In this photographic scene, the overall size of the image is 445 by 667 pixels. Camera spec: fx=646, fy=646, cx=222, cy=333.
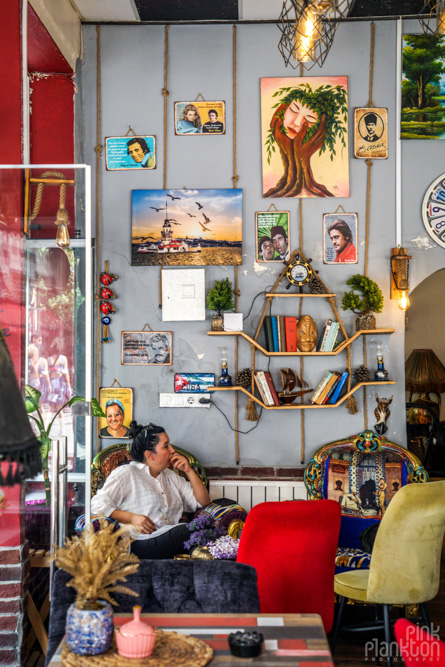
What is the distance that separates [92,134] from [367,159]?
6.78ft

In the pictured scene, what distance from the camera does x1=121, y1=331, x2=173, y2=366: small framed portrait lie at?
4.80 meters

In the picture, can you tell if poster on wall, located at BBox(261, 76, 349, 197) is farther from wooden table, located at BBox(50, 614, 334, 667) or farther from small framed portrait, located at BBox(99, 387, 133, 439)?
wooden table, located at BBox(50, 614, 334, 667)

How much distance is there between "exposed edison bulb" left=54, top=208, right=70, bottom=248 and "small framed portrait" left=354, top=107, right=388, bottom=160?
242 cm

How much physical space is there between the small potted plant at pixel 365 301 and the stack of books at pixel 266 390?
76cm

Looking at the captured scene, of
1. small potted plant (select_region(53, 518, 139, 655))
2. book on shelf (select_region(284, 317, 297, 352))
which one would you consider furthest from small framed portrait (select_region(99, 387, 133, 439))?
small potted plant (select_region(53, 518, 139, 655))

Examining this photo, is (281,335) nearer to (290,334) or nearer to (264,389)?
(290,334)

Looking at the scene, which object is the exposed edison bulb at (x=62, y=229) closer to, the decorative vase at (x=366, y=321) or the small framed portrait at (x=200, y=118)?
the small framed portrait at (x=200, y=118)

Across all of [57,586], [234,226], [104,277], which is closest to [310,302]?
[234,226]

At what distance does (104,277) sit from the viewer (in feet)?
15.6

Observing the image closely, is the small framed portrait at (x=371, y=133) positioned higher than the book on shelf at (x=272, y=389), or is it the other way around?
the small framed portrait at (x=371, y=133)

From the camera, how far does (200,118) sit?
4840 mm

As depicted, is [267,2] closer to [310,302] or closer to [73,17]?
[73,17]

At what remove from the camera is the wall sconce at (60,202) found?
10.9 ft

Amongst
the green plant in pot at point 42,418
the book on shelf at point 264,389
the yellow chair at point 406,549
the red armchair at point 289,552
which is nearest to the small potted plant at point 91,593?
the red armchair at point 289,552
